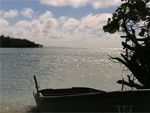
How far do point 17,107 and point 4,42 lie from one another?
638ft

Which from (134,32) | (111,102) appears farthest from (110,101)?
(134,32)

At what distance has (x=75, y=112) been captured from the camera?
576cm

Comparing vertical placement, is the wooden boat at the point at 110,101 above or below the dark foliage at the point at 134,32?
below

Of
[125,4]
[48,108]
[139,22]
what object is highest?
[125,4]

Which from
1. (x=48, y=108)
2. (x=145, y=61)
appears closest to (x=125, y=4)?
(x=145, y=61)

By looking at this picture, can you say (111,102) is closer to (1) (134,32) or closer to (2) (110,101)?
(2) (110,101)

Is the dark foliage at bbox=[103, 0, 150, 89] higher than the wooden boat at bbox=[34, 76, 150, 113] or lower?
higher

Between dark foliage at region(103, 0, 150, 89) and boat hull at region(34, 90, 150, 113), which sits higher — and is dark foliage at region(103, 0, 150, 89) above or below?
above

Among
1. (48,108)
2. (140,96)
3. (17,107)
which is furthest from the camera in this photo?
(17,107)

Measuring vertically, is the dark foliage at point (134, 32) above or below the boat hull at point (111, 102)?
above

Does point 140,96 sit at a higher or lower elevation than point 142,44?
lower

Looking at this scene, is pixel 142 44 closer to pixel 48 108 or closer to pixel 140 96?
pixel 140 96

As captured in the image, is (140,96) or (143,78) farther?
(143,78)

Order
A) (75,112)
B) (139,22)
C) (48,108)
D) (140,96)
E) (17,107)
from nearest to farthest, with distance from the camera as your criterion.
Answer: (140,96)
(75,112)
(139,22)
(48,108)
(17,107)
